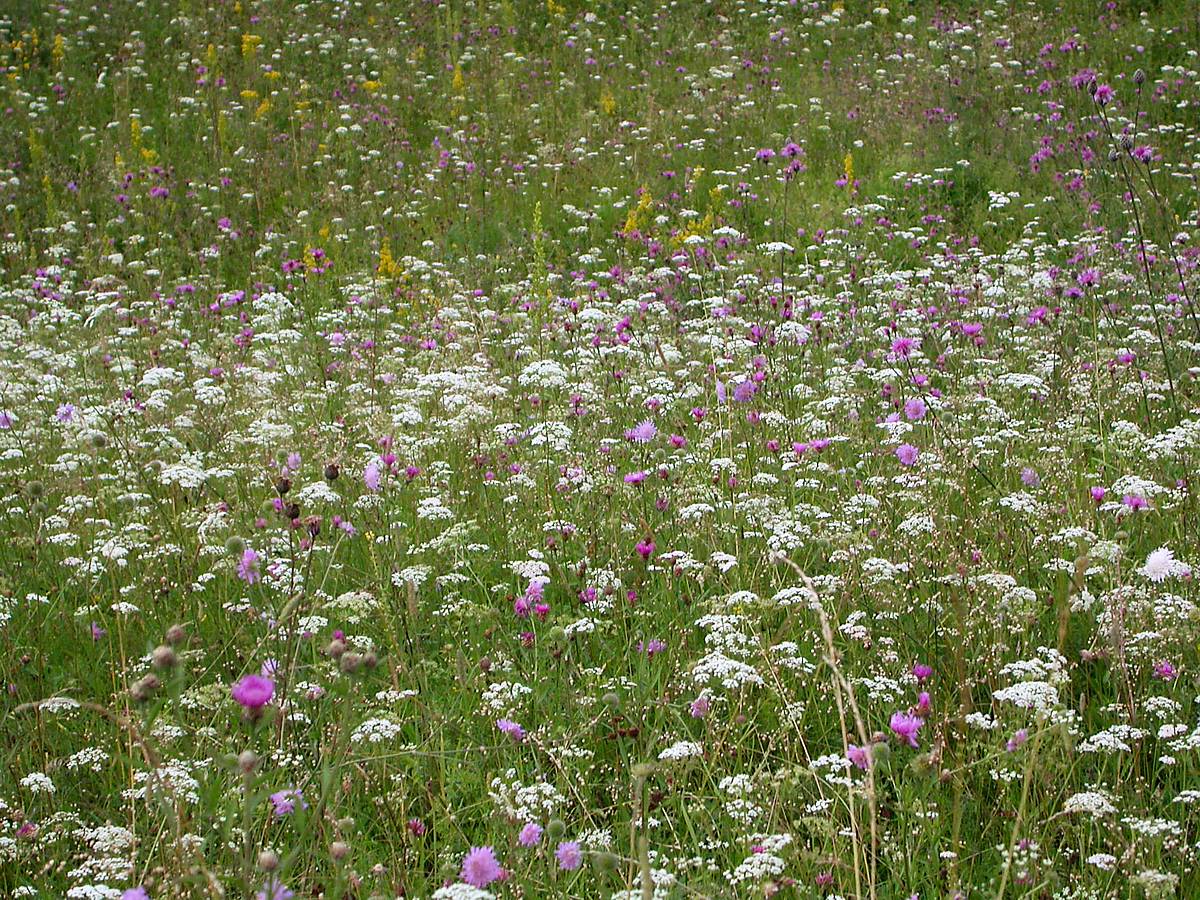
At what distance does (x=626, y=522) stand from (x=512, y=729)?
1219 millimetres

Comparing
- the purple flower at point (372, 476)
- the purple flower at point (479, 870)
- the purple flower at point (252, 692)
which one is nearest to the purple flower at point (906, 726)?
the purple flower at point (479, 870)

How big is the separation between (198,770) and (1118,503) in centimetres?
224

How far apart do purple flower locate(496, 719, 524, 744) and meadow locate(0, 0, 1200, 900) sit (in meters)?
0.02

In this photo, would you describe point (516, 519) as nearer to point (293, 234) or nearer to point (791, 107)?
point (293, 234)

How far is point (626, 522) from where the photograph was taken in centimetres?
319

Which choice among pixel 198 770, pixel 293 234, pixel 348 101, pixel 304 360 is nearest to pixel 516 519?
pixel 198 770

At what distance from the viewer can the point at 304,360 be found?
5.73m

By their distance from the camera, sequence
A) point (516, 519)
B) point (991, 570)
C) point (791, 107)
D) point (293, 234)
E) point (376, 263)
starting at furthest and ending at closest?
point (791, 107)
point (293, 234)
point (376, 263)
point (516, 519)
point (991, 570)

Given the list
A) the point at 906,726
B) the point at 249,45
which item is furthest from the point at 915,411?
the point at 249,45

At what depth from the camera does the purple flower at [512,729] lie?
2.01 meters

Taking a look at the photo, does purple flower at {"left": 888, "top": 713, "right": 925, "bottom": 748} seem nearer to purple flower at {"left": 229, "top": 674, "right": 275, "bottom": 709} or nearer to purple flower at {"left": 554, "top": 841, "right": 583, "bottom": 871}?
purple flower at {"left": 554, "top": 841, "right": 583, "bottom": 871}

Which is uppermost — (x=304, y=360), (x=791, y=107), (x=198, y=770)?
(x=791, y=107)

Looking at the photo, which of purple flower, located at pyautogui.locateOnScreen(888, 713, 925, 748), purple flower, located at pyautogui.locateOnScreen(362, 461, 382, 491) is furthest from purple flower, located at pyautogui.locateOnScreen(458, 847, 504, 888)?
purple flower, located at pyautogui.locateOnScreen(362, 461, 382, 491)

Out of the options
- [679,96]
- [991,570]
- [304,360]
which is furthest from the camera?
[679,96]
